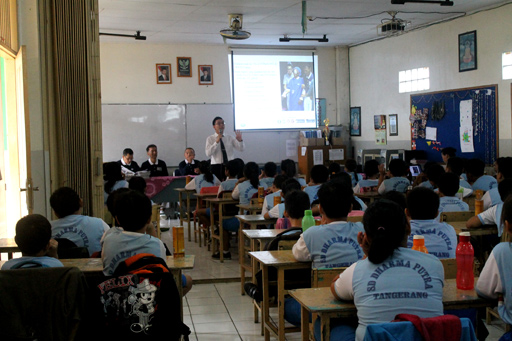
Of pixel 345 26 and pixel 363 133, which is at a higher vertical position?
pixel 345 26

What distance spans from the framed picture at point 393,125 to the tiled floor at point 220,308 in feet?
18.7

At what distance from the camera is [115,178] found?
6.51 meters

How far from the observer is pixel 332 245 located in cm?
321

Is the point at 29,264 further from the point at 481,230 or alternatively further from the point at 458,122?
the point at 458,122

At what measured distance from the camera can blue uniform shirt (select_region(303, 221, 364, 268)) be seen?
3209 mm

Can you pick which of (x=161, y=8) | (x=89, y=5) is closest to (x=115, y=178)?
(x=89, y=5)

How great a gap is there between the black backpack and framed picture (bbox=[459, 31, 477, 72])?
809cm

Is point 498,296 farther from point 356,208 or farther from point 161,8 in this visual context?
point 161,8

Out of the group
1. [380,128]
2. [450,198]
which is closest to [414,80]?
[380,128]

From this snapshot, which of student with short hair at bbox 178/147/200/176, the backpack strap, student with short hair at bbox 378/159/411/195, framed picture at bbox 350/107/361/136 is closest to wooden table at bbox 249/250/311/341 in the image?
the backpack strap

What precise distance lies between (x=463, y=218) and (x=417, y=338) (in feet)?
10.4

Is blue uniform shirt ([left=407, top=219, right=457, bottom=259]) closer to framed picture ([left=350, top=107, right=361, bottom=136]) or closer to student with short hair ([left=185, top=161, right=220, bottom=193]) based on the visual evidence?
student with short hair ([left=185, top=161, right=220, bottom=193])

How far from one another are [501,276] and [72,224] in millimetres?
2737

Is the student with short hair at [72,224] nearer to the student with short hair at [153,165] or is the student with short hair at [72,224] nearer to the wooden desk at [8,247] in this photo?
the wooden desk at [8,247]
